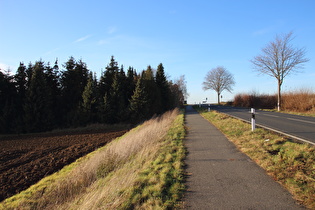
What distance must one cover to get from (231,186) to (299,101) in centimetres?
2606

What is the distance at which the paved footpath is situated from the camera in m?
3.26

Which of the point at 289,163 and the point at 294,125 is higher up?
the point at 294,125

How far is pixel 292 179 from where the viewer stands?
403 centimetres

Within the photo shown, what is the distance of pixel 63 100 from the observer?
28203 millimetres

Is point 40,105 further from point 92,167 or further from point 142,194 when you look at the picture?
point 142,194

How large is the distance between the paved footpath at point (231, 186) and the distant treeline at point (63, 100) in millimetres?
22222

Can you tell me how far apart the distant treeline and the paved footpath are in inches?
875

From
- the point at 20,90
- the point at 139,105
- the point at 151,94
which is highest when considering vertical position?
the point at 20,90

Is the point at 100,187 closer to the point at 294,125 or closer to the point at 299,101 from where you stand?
the point at 294,125

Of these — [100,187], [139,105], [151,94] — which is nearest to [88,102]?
[139,105]

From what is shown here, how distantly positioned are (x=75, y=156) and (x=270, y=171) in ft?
29.3

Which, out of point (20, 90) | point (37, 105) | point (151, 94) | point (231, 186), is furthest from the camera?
point (151, 94)

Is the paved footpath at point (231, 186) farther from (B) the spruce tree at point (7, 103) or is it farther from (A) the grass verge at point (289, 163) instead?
(B) the spruce tree at point (7, 103)

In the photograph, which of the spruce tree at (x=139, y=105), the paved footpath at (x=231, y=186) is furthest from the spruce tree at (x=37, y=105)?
the paved footpath at (x=231, y=186)
